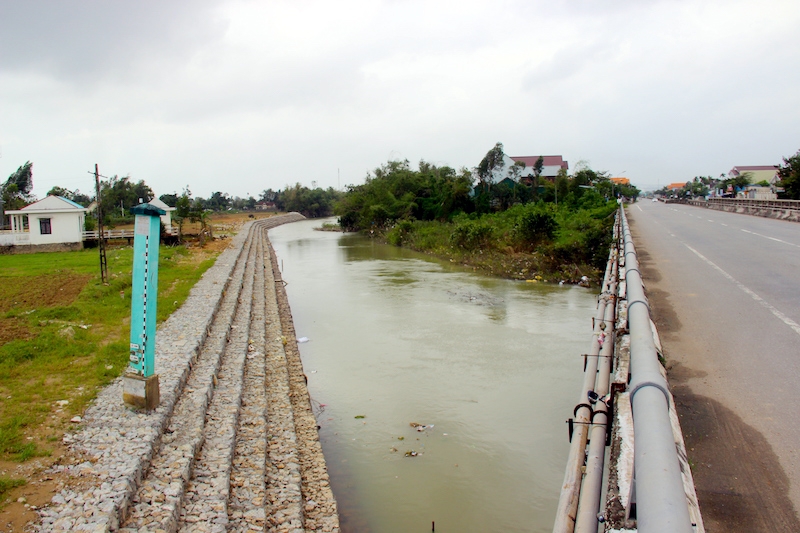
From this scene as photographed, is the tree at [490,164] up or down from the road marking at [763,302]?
up

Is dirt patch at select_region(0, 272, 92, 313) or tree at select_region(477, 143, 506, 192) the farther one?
tree at select_region(477, 143, 506, 192)

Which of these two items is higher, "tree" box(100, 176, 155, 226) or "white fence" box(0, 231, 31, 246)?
"tree" box(100, 176, 155, 226)

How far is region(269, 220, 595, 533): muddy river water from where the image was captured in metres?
5.91

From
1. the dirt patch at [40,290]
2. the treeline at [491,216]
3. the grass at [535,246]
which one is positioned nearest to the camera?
the dirt patch at [40,290]

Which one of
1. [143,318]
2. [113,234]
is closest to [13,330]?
[143,318]

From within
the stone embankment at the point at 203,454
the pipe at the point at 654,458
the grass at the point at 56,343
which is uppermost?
the pipe at the point at 654,458

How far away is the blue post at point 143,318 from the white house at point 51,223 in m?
25.5

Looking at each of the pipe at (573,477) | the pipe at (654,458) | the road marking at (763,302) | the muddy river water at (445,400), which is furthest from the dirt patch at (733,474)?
the road marking at (763,302)

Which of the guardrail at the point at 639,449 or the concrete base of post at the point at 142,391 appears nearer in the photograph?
the guardrail at the point at 639,449

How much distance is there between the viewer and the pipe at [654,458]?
1552 mm

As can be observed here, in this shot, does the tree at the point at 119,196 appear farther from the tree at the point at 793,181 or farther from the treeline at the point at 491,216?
Result: the tree at the point at 793,181

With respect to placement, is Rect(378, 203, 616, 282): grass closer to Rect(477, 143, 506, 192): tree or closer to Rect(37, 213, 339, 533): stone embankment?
Rect(477, 143, 506, 192): tree

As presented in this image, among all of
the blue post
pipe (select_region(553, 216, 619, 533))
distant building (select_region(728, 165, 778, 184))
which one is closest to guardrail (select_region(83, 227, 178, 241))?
the blue post

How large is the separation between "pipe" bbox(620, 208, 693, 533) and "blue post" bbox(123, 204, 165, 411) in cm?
467
